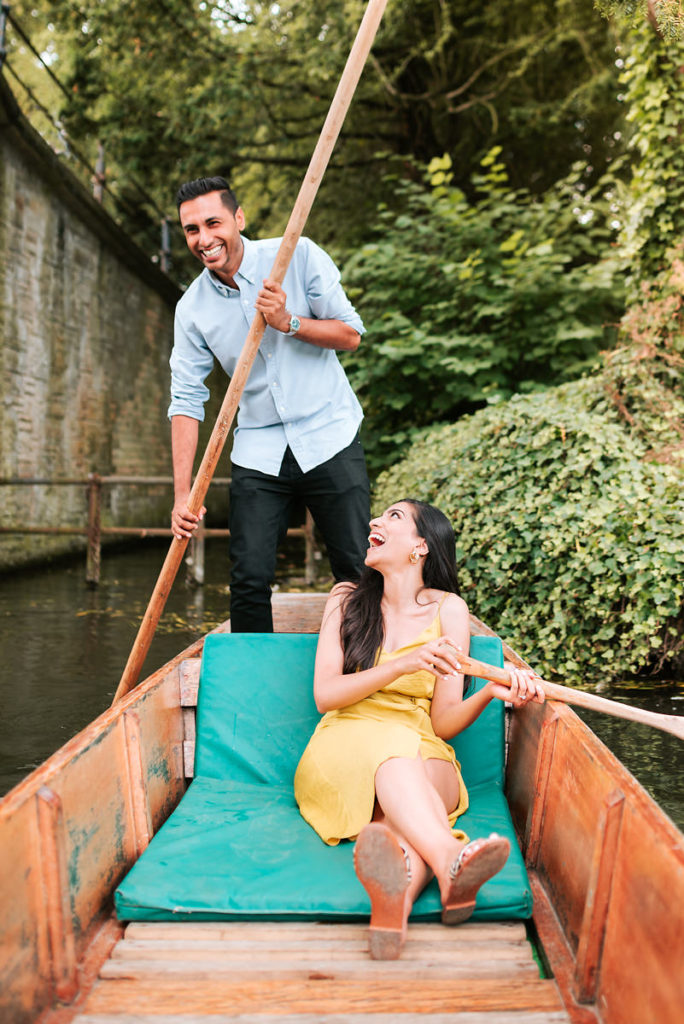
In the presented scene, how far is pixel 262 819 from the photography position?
2283 millimetres

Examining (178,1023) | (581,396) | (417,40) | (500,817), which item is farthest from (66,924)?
(417,40)

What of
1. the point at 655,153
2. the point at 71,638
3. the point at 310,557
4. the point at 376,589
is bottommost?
the point at 71,638

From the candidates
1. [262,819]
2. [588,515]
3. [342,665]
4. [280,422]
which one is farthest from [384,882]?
[588,515]

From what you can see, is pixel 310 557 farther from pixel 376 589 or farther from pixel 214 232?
pixel 376 589

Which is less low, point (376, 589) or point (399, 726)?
point (376, 589)

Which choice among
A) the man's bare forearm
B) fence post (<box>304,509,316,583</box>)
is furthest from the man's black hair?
fence post (<box>304,509,316,583</box>)

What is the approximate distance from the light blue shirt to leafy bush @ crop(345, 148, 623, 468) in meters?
4.55

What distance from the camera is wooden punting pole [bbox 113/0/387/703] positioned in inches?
102

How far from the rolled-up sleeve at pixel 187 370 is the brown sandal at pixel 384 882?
1.90 meters

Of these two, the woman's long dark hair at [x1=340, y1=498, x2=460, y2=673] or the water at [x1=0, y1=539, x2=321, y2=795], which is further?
the water at [x1=0, y1=539, x2=321, y2=795]

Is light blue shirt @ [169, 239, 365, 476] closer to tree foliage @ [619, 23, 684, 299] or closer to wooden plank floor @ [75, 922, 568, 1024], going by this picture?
wooden plank floor @ [75, 922, 568, 1024]

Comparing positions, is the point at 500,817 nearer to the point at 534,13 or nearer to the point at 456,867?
the point at 456,867

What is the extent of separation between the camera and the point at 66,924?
1664mm

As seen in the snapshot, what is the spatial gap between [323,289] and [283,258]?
0.32 m
